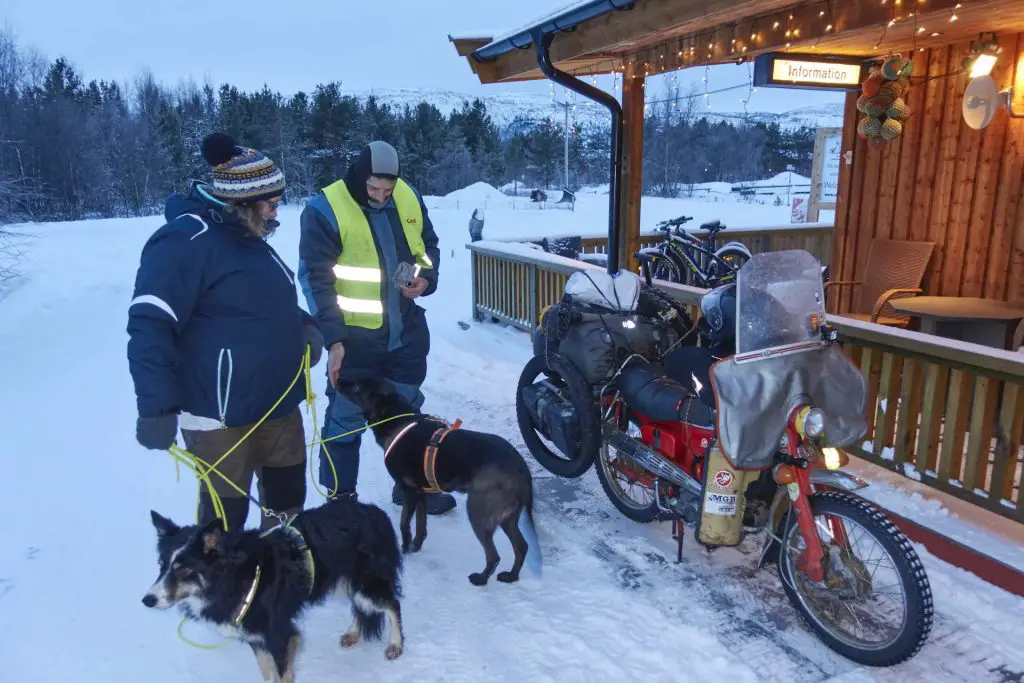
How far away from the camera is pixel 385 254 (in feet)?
11.6

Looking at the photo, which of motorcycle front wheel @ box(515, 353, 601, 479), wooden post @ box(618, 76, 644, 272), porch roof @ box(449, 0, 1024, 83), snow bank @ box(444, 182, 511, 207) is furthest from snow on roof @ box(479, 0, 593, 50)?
snow bank @ box(444, 182, 511, 207)

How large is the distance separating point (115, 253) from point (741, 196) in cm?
2809

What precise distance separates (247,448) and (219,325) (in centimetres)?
53

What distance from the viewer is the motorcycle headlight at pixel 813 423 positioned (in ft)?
8.27

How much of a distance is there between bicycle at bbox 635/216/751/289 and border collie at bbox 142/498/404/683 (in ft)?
19.1

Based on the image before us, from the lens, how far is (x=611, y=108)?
19.5 feet

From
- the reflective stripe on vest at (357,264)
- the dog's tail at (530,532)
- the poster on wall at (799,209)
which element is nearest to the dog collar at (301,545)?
the dog's tail at (530,532)

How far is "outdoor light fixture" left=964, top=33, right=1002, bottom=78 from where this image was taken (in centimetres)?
548

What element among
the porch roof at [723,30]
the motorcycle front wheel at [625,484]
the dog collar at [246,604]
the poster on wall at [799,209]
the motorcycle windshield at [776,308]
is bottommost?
the motorcycle front wheel at [625,484]

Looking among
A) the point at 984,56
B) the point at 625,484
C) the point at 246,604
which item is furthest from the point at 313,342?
the point at 984,56

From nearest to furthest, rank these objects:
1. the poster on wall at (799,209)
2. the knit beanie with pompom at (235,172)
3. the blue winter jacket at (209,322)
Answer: the blue winter jacket at (209,322) < the knit beanie with pompom at (235,172) < the poster on wall at (799,209)

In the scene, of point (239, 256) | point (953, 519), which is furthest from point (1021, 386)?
point (239, 256)

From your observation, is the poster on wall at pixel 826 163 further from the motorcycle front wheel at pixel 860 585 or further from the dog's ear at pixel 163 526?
the dog's ear at pixel 163 526

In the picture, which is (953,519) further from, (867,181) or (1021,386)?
(867,181)
